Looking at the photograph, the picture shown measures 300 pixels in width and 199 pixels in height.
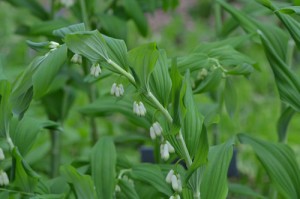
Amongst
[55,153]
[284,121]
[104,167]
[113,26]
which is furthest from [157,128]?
[55,153]

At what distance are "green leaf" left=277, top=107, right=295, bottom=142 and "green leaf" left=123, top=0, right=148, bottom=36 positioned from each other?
0.57 metres

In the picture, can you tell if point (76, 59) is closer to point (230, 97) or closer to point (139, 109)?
point (139, 109)

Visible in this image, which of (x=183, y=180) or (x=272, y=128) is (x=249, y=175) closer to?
(x=272, y=128)

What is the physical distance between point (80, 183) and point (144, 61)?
25 cm

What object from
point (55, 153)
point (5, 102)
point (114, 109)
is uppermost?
point (5, 102)

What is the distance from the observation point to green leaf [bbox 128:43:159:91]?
97cm

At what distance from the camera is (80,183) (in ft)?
3.54

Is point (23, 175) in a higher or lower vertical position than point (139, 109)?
lower

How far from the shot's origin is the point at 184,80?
985 millimetres

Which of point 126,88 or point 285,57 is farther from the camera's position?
point 285,57

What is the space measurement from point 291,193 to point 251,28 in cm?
38

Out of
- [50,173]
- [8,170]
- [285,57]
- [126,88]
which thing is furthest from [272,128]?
[126,88]

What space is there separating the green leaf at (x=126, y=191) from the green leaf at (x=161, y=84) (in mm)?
247

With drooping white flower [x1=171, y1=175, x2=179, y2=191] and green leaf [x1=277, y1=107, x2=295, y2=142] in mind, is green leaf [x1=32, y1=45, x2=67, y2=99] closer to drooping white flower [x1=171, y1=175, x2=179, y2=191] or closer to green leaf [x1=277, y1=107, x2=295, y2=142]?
drooping white flower [x1=171, y1=175, x2=179, y2=191]
